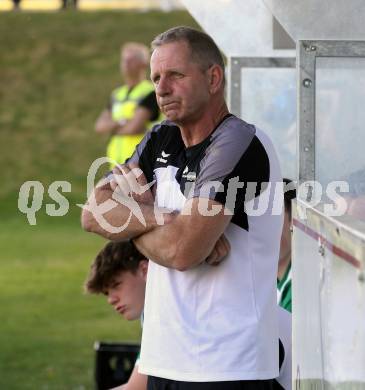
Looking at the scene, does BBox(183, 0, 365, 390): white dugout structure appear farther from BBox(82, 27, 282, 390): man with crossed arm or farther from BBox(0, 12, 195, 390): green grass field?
BBox(0, 12, 195, 390): green grass field

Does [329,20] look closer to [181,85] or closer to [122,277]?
[181,85]

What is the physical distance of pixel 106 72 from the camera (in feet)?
87.2

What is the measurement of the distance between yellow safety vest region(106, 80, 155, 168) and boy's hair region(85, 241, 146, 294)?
6516 millimetres

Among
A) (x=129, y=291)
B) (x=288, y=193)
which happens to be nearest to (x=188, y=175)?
(x=129, y=291)

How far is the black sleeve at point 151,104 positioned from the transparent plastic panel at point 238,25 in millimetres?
4999

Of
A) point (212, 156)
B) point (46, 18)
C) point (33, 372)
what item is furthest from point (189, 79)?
point (46, 18)

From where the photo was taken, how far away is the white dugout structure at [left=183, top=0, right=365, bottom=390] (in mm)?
2750

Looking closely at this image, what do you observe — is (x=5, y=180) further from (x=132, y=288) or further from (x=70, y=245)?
(x=132, y=288)

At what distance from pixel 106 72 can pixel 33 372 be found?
18489 mm

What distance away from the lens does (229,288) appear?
3686mm

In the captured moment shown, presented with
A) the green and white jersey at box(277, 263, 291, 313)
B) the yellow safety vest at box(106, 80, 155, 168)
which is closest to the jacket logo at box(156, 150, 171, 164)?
the green and white jersey at box(277, 263, 291, 313)

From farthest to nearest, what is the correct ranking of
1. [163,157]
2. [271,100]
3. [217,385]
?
[271,100] < [163,157] < [217,385]

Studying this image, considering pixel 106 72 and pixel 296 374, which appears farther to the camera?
pixel 106 72

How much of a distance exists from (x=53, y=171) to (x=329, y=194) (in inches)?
744
